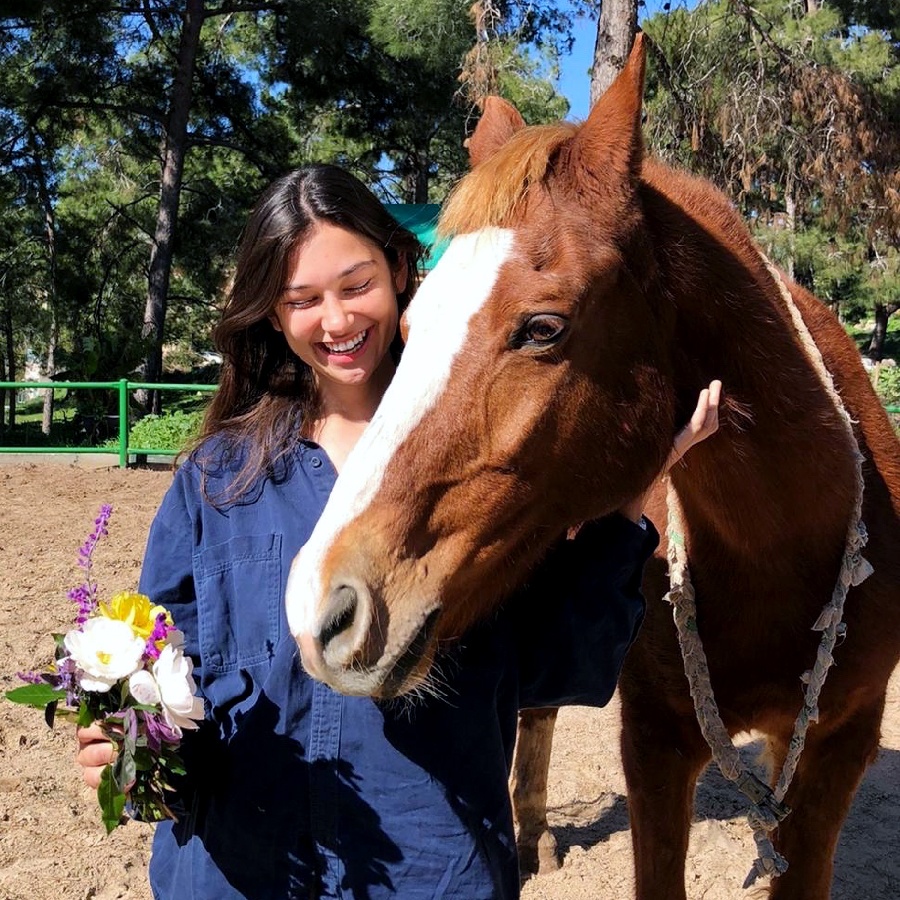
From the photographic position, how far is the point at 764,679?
2285 millimetres

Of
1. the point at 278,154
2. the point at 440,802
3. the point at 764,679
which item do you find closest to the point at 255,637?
the point at 440,802

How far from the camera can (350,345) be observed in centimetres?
169

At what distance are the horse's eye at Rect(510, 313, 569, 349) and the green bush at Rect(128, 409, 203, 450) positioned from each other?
1095 cm

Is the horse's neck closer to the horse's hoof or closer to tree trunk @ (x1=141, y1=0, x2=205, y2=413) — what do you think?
the horse's hoof

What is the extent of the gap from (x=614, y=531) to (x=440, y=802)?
1.87ft

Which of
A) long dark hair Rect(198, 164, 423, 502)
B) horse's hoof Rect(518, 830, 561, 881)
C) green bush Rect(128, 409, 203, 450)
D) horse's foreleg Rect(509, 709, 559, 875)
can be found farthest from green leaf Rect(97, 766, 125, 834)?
green bush Rect(128, 409, 203, 450)

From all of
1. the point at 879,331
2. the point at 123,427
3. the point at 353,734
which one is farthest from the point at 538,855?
the point at 879,331

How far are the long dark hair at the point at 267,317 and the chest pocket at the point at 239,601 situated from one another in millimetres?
115

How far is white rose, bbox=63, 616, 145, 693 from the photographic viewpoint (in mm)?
1371

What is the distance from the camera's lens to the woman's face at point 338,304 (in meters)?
1.68

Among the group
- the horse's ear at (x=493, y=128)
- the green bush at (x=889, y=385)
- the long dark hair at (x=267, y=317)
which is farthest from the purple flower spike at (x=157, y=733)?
the green bush at (x=889, y=385)

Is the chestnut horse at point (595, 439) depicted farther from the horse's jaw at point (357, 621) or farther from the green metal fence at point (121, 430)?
the green metal fence at point (121, 430)

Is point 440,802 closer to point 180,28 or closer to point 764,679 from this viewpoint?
point 764,679

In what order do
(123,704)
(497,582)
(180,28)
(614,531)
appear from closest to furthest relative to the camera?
1. (123,704)
2. (497,582)
3. (614,531)
4. (180,28)
